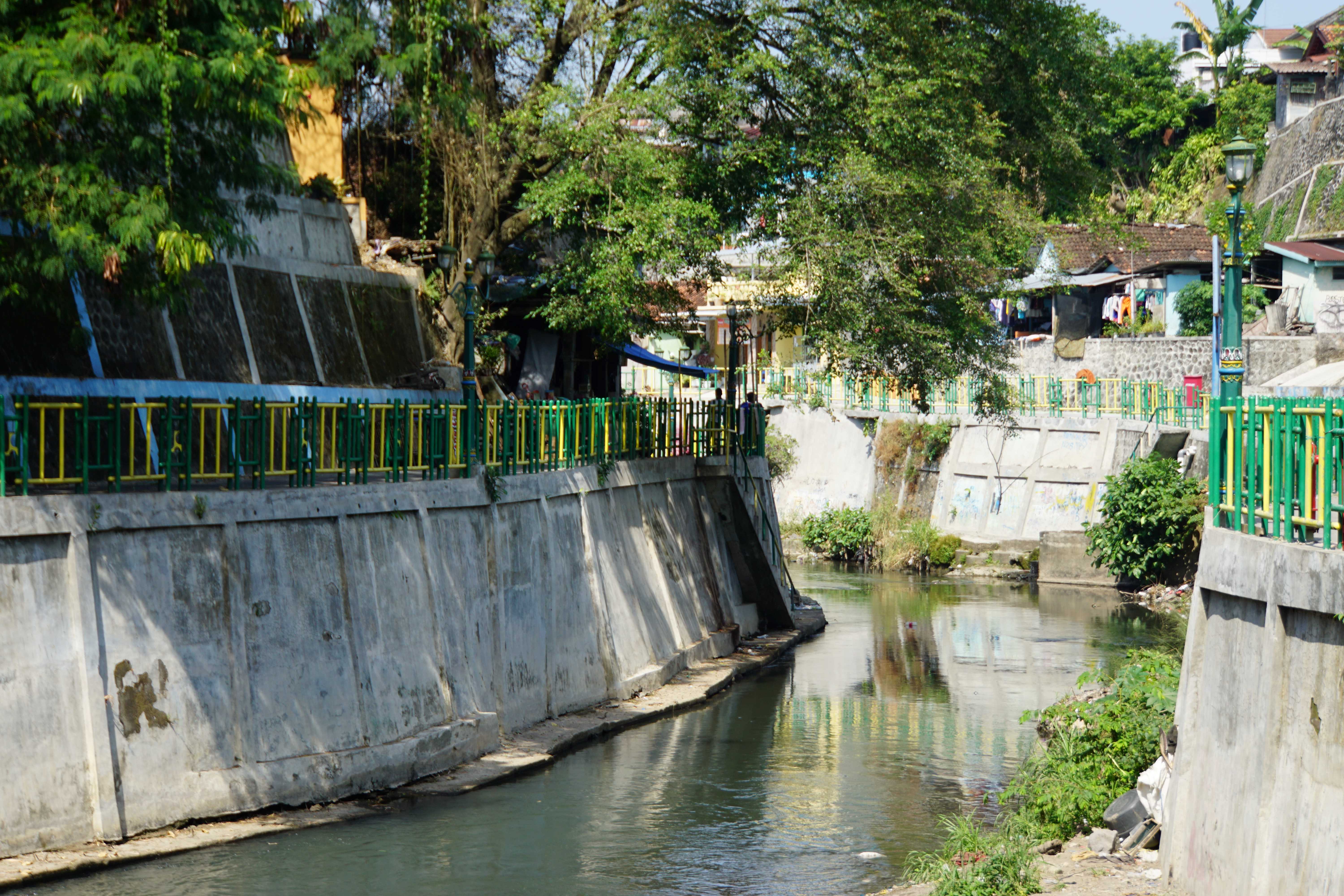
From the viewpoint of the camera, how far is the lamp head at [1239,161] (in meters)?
13.7

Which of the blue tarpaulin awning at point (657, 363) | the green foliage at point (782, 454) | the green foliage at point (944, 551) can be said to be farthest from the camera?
the green foliage at point (782, 454)

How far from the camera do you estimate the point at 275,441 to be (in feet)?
53.9

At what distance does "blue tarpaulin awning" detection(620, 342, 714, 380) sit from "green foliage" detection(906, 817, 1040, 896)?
1984 centimetres

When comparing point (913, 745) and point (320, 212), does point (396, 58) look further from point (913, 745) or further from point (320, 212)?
point (913, 745)

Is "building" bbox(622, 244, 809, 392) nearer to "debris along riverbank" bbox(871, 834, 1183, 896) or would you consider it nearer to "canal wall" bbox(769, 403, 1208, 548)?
"canal wall" bbox(769, 403, 1208, 548)

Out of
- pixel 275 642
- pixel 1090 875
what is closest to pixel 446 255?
pixel 275 642

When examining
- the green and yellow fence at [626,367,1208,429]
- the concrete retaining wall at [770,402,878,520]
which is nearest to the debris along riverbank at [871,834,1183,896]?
the green and yellow fence at [626,367,1208,429]

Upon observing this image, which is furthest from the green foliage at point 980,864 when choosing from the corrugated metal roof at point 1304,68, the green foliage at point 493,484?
the corrugated metal roof at point 1304,68

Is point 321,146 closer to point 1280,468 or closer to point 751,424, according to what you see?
point 751,424

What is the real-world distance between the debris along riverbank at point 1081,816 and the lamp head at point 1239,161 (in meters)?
5.17

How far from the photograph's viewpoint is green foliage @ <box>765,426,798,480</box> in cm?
4616

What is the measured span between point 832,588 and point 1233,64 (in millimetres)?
37851

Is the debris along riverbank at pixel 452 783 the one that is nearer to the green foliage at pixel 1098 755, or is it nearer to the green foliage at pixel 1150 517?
the green foliage at pixel 1098 755

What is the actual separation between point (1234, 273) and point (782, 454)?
32.0m
